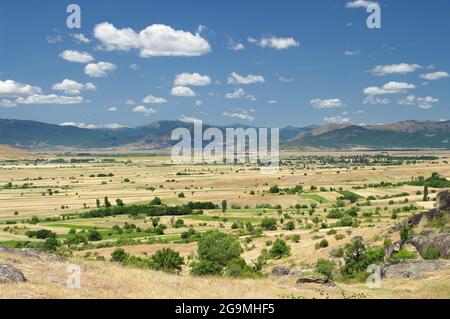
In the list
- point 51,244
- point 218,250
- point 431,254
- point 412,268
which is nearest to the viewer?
point 412,268

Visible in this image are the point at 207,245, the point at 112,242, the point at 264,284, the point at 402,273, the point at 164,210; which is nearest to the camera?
the point at 264,284

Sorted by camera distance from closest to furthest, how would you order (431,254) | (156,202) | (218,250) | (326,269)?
(431,254) → (326,269) → (218,250) → (156,202)

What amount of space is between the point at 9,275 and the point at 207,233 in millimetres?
47962

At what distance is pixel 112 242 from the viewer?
3718 inches

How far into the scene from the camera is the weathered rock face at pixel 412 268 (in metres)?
36.2

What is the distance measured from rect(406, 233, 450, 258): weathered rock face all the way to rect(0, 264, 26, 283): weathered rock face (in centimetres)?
3254

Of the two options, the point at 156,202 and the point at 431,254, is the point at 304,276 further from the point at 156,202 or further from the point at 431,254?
the point at 156,202

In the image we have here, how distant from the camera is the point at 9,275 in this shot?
25.1 m

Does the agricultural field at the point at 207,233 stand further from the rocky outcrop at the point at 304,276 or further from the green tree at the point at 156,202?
the rocky outcrop at the point at 304,276

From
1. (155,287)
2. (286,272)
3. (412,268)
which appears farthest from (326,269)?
(155,287)
